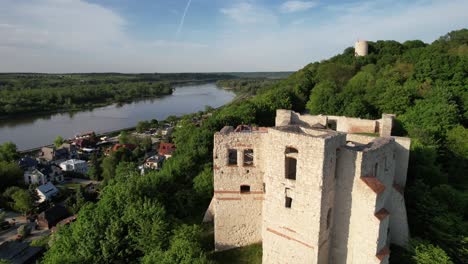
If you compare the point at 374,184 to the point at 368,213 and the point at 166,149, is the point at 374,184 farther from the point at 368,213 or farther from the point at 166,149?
the point at 166,149

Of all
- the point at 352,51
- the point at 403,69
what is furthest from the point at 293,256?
the point at 352,51

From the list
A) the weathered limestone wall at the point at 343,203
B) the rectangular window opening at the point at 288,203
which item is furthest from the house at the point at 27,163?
the weathered limestone wall at the point at 343,203

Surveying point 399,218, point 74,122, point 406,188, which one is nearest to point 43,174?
point 406,188

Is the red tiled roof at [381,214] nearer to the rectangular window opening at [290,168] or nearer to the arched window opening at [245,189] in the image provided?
the rectangular window opening at [290,168]

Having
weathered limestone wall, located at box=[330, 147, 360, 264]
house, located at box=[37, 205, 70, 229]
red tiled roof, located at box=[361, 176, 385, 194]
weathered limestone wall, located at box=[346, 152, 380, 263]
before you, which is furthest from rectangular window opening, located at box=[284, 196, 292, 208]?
house, located at box=[37, 205, 70, 229]

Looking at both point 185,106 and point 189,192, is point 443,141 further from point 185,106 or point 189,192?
point 185,106

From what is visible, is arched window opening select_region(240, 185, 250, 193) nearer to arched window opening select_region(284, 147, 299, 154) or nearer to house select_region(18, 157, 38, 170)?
arched window opening select_region(284, 147, 299, 154)
